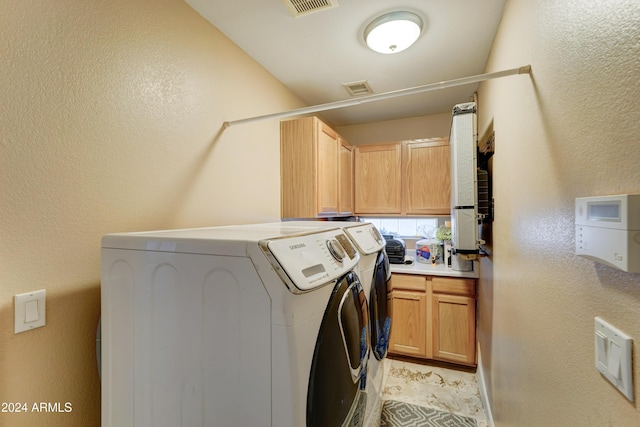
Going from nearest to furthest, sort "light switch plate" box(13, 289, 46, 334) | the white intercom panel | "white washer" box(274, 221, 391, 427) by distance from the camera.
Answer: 1. the white intercom panel
2. "light switch plate" box(13, 289, 46, 334)
3. "white washer" box(274, 221, 391, 427)

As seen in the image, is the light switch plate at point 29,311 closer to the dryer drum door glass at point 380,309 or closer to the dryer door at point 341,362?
the dryer door at point 341,362

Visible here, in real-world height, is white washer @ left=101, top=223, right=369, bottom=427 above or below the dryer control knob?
below

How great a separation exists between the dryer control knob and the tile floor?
1.81 metres

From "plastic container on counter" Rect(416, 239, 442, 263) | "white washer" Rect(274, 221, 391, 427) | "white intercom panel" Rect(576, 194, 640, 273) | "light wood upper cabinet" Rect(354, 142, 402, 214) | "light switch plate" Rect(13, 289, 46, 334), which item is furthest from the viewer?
"light wood upper cabinet" Rect(354, 142, 402, 214)

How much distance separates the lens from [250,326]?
2.40 feet

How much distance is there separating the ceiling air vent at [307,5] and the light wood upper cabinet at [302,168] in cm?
86

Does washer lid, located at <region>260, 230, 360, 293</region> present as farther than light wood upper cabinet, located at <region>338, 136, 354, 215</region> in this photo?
No

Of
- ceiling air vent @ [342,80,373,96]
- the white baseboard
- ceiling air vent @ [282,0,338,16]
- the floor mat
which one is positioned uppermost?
ceiling air vent @ [342,80,373,96]

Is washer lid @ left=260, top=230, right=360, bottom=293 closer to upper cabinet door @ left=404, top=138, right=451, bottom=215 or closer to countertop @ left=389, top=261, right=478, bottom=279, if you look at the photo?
countertop @ left=389, top=261, right=478, bottom=279

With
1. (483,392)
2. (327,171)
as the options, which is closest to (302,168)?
(327,171)

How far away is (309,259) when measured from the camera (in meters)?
0.80

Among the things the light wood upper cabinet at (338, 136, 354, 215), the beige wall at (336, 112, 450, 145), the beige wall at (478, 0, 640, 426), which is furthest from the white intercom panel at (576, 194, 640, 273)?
the beige wall at (336, 112, 450, 145)

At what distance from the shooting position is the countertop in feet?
8.10

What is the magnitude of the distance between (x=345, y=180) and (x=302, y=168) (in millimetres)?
800
